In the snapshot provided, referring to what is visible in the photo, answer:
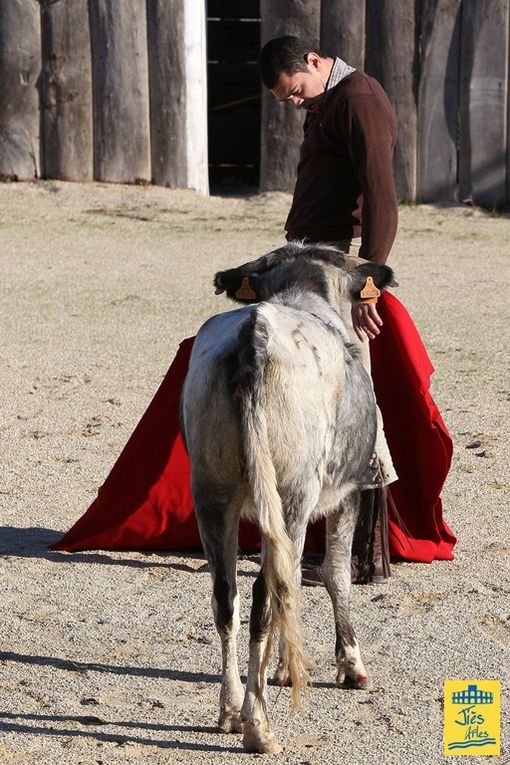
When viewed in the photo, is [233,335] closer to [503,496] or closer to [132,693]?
[132,693]

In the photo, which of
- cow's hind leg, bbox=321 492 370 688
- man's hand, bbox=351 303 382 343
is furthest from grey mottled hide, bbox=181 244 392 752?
man's hand, bbox=351 303 382 343

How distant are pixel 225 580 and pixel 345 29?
8.96m

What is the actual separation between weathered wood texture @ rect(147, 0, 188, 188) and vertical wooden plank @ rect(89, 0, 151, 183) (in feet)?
0.22

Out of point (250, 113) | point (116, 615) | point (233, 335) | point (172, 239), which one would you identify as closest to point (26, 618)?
point (116, 615)

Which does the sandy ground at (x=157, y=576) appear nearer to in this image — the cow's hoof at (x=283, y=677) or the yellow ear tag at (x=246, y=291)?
the cow's hoof at (x=283, y=677)

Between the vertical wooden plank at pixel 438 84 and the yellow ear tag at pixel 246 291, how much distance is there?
8334 mm

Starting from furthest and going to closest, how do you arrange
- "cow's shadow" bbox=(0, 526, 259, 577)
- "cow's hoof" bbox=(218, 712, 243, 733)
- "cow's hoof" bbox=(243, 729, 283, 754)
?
"cow's shadow" bbox=(0, 526, 259, 577), "cow's hoof" bbox=(218, 712, 243, 733), "cow's hoof" bbox=(243, 729, 283, 754)

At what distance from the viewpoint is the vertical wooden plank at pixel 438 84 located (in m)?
11.7

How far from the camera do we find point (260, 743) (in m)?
3.31

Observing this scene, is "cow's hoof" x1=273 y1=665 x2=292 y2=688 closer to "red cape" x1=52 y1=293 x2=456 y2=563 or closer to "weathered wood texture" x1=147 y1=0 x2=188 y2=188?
"red cape" x1=52 y1=293 x2=456 y2=563

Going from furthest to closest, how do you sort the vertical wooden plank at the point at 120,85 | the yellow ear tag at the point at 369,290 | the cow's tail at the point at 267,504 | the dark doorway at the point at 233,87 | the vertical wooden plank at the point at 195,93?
the dark doorway at the point at 233,87 < the vertical wooden plank at the point at 195,93 < the vertical wooden plank at the point at 120,85 < the yellow ear tag at the point at 369,290 < the cow's tail at the point at 267,504

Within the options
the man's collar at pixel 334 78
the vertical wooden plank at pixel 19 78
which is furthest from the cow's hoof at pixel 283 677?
the vertical wooden plank at pixel 19 78

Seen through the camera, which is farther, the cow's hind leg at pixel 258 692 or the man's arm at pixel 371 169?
the man's arm at pixel 371 169

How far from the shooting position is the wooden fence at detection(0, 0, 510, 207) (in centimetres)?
1154
